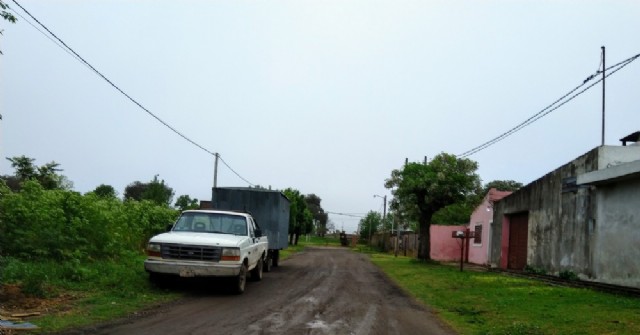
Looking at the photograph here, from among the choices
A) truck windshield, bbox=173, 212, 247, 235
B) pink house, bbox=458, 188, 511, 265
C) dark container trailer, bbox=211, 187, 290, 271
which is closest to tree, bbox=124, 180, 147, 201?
pink house, bbox=458, 188, 511, 265

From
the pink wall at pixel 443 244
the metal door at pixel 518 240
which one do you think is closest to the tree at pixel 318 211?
the pink wall at pixel 443 244

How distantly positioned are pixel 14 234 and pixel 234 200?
26.9 ft

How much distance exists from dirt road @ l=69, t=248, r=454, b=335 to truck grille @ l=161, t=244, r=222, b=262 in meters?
0.84

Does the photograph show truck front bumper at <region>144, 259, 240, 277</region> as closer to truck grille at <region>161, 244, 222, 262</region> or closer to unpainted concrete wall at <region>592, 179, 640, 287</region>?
truck grille at <region>161, 244, 222, 262</region>

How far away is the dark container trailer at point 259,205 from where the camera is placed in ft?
65.2

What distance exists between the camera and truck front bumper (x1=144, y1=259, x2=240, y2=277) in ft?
38.7

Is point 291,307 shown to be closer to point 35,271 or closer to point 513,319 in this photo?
point 513,319

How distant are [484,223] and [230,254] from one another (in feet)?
71.5

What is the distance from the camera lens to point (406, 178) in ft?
94.9

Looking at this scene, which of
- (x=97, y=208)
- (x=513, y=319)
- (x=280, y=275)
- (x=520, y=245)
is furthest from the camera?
(x=520, y=245)

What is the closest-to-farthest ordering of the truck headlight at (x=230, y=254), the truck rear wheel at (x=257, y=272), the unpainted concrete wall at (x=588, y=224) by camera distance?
the truck headlight at (x=230, y=254)
the unpainted concrete wall at (x=588, y=224)
the truck rear wheel at (x=257, y=272)

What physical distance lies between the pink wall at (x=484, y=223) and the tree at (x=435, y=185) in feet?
3.76

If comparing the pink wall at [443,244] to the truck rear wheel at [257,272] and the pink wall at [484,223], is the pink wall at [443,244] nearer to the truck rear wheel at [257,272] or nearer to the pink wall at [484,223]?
the pink wall at [484,223]

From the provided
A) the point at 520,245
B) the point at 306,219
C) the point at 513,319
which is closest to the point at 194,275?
the point at 513,319
